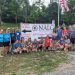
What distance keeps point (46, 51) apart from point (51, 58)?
2671 mm

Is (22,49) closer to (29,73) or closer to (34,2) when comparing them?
(29,73)

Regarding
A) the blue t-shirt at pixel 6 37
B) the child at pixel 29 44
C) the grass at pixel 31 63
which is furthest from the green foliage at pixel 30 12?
the grass at pixel 31 63

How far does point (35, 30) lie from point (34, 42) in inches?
49.7

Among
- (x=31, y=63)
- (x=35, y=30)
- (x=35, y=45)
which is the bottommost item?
(x=31, y=63)

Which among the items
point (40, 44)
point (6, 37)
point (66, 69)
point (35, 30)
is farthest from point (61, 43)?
point (66, 69)

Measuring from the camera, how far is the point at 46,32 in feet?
64.9

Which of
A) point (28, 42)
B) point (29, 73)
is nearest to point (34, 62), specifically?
point (29, 73)

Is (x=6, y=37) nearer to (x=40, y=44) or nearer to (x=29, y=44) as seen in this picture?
(x=29, y=44)

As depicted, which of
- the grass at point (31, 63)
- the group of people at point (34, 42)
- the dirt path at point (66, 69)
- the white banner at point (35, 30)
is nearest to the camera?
the dirt path at point (66, 69)

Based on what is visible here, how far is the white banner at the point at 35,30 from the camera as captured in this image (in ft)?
63.0

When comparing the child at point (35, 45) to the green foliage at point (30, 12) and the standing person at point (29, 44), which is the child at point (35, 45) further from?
the green foliage at point (30, 12)

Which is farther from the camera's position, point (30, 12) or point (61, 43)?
point (30, 12)

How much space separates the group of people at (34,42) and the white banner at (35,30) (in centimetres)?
38

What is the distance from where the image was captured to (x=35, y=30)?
1955 cm
